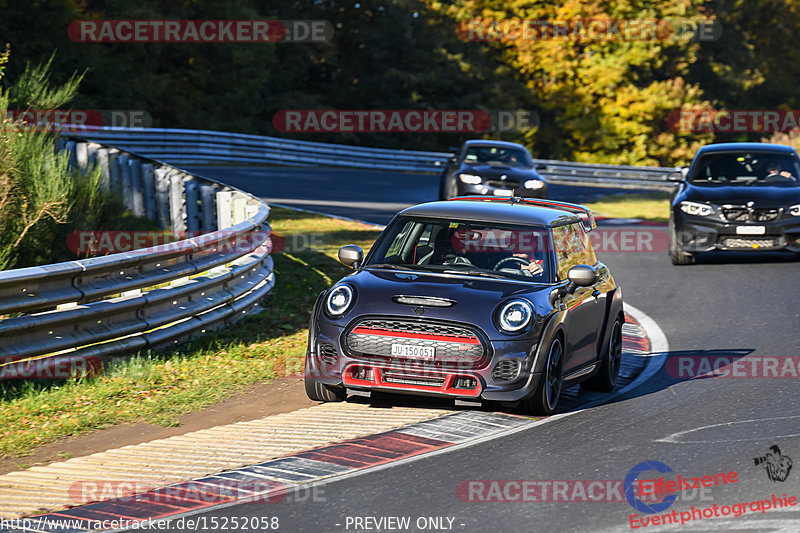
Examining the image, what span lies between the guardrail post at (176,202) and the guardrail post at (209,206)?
0.66 meters

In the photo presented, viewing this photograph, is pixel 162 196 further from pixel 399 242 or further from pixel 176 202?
pixel 399 242

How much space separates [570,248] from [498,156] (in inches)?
561

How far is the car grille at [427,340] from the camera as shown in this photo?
8.22 m

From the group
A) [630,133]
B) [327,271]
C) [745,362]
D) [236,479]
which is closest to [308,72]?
[630,133]

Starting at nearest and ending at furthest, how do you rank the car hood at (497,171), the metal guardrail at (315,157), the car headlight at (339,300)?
the car headlight at (339,300)
the car hood at (497,171)
the metal guardrail at (315,157)

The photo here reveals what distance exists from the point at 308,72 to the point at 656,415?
149 feet

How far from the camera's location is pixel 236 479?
6863mm

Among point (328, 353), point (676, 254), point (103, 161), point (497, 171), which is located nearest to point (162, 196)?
point (103, 161)

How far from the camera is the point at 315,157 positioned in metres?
38.8

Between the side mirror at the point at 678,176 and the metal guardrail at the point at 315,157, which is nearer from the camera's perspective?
the side mirror at the point at 678,176

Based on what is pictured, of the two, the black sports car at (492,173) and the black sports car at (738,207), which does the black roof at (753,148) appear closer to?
the black sports car at (738,207)

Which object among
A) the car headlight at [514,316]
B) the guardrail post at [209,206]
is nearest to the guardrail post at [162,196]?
the guardrail post at [209,206]

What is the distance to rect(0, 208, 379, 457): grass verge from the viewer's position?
326 inches

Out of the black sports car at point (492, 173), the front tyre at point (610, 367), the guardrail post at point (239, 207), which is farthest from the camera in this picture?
the black sports car at point (492, 173)
